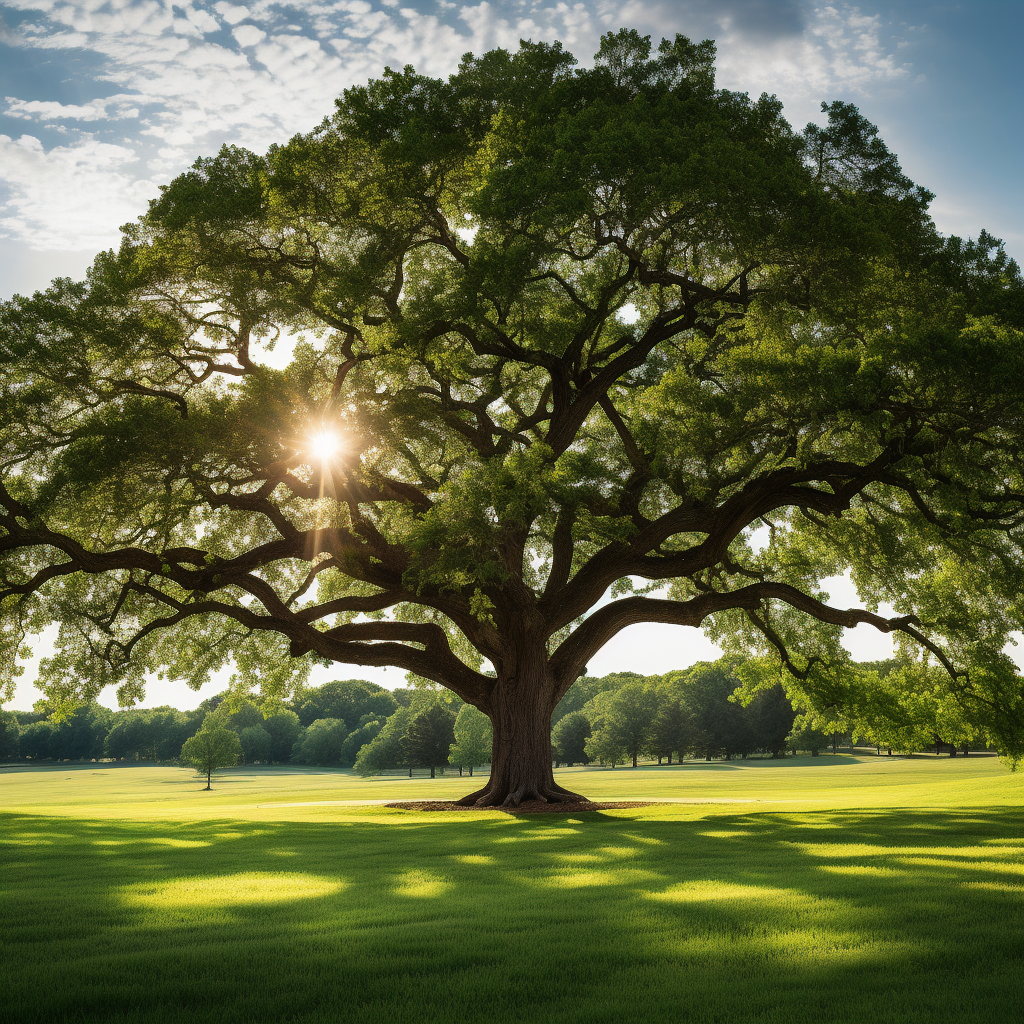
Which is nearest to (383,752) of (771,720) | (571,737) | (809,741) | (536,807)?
(571,737)

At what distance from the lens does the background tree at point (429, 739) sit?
83250 mm

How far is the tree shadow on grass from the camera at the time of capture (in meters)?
4.46

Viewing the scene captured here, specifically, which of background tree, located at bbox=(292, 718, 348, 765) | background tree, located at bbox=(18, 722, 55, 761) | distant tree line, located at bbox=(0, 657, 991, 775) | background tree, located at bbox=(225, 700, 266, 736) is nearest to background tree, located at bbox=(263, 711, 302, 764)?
distant tree line, located at bbox=(0, 657, 991, 775)

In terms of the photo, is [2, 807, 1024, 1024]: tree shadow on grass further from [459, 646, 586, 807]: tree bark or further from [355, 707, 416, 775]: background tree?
[355, 707, 416, 775]: background tree

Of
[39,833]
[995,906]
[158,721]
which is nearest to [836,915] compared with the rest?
[995,906]

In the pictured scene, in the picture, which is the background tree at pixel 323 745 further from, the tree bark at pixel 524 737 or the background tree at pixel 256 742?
the tree bark at pixel 524 737

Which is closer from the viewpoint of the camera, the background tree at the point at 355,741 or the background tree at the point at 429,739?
the background tree at the point at 429,739

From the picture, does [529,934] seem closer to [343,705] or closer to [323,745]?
[323,745]

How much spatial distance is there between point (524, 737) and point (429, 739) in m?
65.1

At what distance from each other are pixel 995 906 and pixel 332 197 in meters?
18.2

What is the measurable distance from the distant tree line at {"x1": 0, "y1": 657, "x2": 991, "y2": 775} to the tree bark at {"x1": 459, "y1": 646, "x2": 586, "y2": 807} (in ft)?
98.1

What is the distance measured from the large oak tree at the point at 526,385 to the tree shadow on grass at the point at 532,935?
8.16 metres

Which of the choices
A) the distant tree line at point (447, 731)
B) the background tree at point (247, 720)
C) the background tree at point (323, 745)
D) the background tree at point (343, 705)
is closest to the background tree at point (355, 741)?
the distant tree line at point (447, 731)

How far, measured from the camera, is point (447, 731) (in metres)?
85.1
